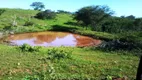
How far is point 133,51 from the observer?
28.4 m

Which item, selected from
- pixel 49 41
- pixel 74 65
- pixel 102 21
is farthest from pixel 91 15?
pixel 74 65

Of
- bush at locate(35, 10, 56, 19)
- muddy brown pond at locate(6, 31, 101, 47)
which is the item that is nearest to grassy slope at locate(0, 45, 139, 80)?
muddy brown pond at locate(6, 31, 101, 47)

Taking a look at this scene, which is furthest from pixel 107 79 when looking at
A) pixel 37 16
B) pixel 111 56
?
pixel 37 16

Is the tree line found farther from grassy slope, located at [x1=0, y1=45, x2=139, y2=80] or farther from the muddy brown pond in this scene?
grassy slope, located at [x1=0, y1=45, x2=139, y2=80]

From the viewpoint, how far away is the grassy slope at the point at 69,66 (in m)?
18.2

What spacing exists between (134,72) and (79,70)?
386 centimetres

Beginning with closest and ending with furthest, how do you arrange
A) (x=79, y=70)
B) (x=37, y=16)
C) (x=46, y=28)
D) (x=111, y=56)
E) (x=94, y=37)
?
(x=79, y=70) → (x=111, y=56) → (x=94, y=37) → (x=46, y=28) → (x=37, y=16)

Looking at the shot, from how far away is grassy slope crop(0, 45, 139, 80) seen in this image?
18.2 metres

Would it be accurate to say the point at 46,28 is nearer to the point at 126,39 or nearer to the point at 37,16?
the point at 37,16

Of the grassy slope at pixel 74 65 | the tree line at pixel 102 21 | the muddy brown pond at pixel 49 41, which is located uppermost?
the tree line at pixel 102 21

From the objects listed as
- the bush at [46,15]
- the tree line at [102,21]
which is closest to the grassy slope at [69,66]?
the tree line at [102,21]

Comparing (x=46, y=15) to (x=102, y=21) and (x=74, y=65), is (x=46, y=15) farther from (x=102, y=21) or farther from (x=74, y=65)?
(x=74, y=65)

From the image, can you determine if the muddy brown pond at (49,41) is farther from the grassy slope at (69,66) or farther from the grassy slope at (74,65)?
the grassy slope at (69,66)

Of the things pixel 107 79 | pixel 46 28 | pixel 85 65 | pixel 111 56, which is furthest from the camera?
pixel 46 28
